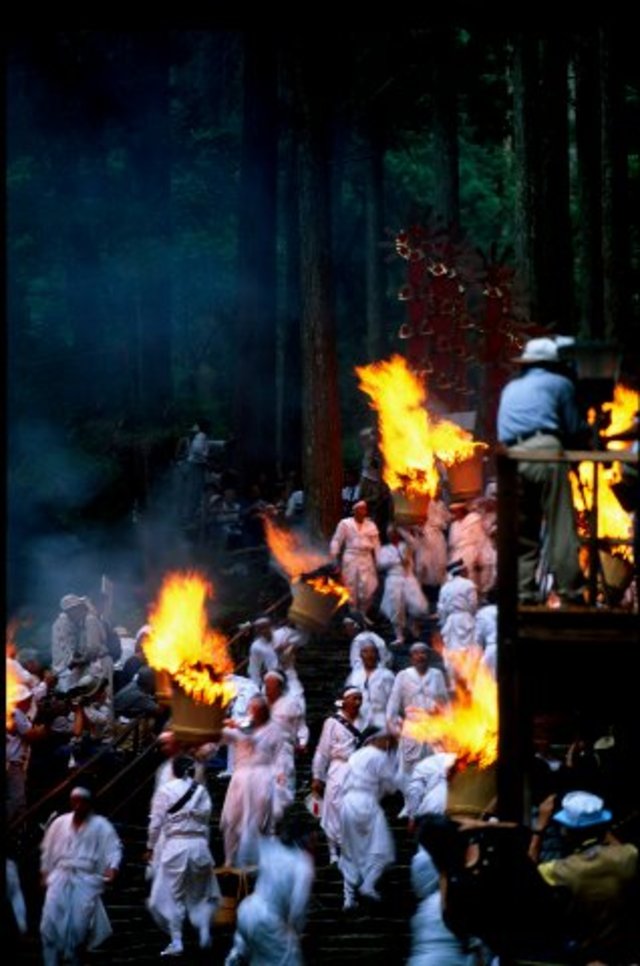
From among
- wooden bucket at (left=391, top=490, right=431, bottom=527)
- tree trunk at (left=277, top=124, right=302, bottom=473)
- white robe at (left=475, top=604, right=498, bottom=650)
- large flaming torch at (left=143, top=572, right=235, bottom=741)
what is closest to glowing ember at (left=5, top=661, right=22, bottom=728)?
large flaming torch at (left=143, top=572, right=235, bottom=741)

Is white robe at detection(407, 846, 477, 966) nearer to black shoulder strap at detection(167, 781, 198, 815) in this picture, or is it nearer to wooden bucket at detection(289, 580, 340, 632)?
black shoulder strap at detection(167, 781, 198, 815)

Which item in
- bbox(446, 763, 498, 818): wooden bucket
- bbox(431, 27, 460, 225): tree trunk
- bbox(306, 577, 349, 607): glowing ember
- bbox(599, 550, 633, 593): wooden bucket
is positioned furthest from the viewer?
bbox(431, 27, 460, 225): tree trunk

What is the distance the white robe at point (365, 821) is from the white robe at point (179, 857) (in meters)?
1.42

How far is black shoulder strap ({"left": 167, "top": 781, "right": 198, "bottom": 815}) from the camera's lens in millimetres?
19719

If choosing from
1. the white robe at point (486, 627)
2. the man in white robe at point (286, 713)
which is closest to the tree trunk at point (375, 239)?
the white robe at point (486, 627)

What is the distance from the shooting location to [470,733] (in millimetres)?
16859

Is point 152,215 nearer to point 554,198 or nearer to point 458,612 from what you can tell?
point 554,198

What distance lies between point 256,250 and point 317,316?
17.7 feet

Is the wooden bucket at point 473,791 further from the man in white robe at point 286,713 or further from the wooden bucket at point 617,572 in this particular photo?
the man in white robe at point 286,713

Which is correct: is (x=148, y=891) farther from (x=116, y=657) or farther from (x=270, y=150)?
(x=270, y=150)

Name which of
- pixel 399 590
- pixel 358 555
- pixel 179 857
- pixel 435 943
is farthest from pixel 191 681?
pixel 358 555

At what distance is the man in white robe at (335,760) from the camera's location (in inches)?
827

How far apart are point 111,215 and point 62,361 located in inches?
114

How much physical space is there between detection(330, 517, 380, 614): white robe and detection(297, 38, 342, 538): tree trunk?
4.25 metres
